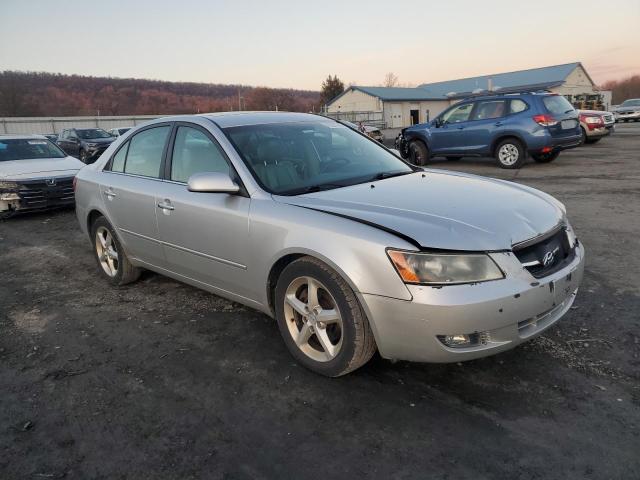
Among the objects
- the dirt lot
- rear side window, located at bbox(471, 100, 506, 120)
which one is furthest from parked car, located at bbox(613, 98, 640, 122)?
the dirt lot

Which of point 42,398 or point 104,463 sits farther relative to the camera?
point 42,398

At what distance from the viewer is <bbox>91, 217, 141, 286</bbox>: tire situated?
4875mm

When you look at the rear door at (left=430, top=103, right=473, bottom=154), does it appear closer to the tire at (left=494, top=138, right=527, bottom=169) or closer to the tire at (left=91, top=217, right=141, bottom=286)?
the tire at (left=494, top=138, right=527, bottom=169)

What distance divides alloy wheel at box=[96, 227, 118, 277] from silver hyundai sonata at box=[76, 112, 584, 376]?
39 cm

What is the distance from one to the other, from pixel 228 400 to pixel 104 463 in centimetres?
72

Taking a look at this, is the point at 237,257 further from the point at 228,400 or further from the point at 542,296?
the point at 542,296

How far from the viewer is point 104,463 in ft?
7.95

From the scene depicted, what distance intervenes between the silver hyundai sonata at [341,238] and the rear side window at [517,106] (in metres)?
8.68

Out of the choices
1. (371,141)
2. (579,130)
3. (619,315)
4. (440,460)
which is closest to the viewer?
(440,460)

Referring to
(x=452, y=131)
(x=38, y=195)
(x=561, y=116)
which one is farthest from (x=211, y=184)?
(x=452, y=131)

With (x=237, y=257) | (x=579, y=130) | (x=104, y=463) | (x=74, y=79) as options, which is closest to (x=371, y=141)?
(x=237, y=257)

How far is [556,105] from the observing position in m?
11.9

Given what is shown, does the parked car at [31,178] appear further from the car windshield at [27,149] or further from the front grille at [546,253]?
the front grille at [546,253]

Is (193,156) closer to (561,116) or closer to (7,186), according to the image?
(7,186)
